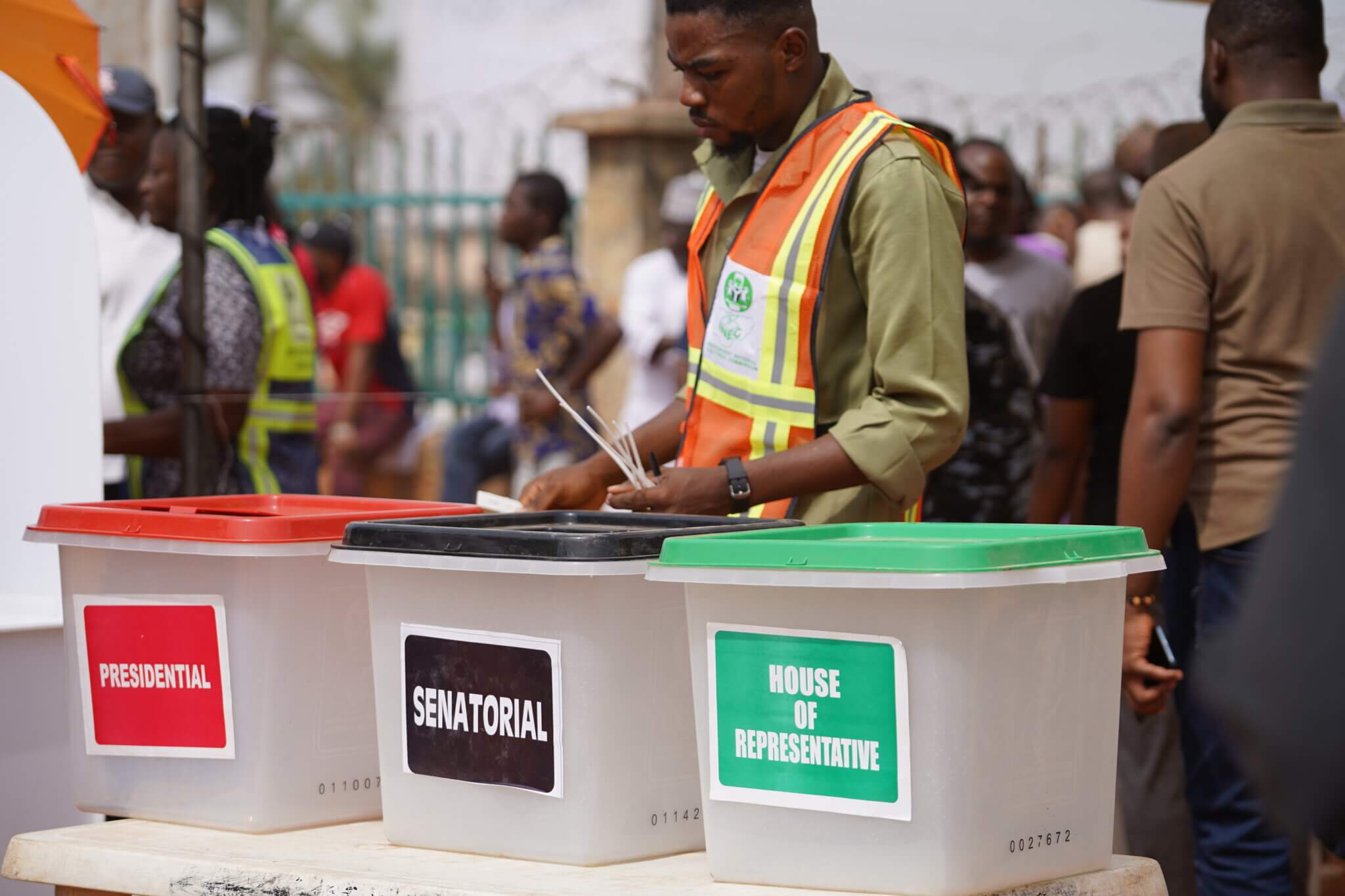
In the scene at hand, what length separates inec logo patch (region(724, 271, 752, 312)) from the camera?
2568 millimetres

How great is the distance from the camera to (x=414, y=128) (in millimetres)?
10062

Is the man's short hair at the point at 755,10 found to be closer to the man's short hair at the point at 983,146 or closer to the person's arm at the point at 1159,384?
the person's arm at the point at 1159,384

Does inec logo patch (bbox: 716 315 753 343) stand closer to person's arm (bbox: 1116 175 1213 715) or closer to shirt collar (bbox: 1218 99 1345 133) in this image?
person's arm (bbox: 1116 175 1213 715)

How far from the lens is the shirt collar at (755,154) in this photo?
2613 millimetres

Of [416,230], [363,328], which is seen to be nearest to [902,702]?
[363,328]

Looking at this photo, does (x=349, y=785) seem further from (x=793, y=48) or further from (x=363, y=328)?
(x=363, y=328)

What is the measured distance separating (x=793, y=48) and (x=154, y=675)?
51.3 inches

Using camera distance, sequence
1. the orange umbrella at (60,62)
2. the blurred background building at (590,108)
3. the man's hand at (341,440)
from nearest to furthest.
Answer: the orange umbrella at (60,62) < the blurred background building at (590,108) < the man's hand at (341,440)

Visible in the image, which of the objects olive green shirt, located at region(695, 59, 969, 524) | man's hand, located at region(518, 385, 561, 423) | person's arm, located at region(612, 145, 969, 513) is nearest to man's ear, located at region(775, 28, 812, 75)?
olive green shirt, located at region(695, 59, 969, 524)

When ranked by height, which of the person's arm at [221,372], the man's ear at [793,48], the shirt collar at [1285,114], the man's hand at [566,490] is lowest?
the man's hand at [566,490]

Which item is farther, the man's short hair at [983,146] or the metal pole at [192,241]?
the man's short hair at [983,146]

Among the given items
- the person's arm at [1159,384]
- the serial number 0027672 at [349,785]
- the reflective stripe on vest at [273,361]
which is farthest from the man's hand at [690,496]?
the reflective stripe on vest at [273,361]

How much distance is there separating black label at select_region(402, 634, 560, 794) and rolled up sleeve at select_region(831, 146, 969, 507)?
65 centimetres

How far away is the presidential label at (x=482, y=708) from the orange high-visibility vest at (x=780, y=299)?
2.15ft
